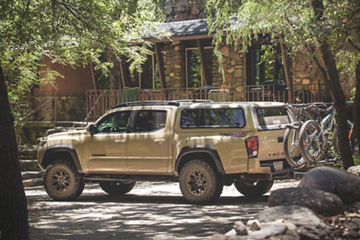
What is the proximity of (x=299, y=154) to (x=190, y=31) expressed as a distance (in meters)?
12.7

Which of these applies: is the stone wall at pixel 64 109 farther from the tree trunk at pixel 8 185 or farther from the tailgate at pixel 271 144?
the tree trunk at pixel 8 185

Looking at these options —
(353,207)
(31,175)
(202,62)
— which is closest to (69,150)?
(31,175)

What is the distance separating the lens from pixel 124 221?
433 inches

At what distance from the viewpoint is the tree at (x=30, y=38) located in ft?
27.7

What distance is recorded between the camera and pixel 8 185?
27.8 ft

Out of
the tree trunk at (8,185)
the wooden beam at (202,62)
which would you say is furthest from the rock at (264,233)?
the wooden beam at (202,62)

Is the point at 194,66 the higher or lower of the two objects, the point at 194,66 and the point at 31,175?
the higher

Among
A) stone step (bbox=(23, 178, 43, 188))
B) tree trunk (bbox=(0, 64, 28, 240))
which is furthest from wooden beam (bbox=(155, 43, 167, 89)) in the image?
tree trunk (bbox=(0, 64, 28, 240))

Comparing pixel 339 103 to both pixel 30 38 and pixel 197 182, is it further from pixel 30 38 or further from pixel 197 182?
pixel 30 38

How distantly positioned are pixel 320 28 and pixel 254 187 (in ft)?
13.7

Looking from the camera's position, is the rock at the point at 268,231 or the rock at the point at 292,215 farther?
the rock at the point at 292,215

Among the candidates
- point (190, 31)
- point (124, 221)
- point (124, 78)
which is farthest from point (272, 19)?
point (124, 78)

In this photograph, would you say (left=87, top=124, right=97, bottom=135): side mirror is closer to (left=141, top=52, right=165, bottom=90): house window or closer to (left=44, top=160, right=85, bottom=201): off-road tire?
(left=44, top=160, right=85, bottom=201): off-road tire

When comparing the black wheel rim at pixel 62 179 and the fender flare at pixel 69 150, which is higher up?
the fender flare at pixel 69 150
